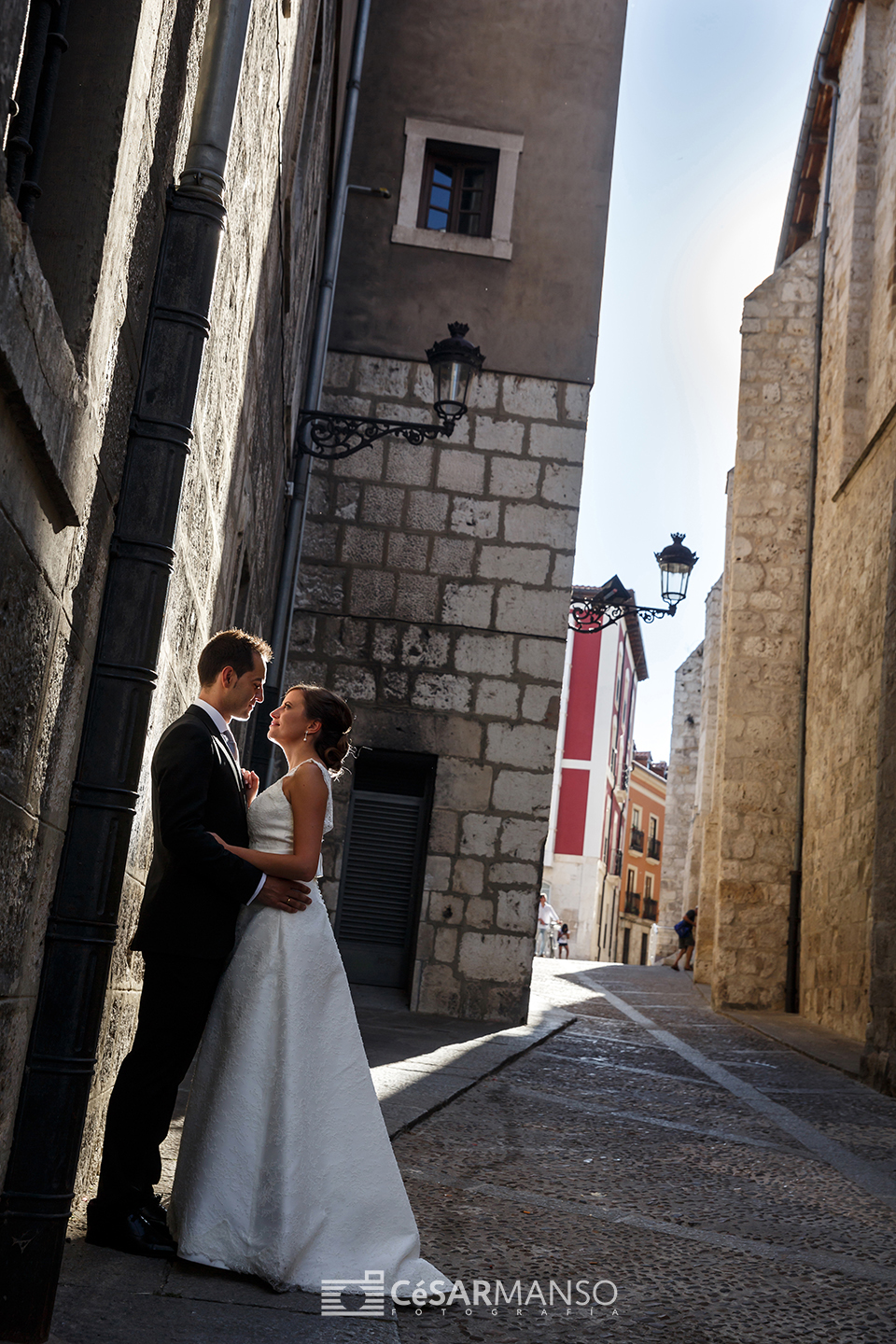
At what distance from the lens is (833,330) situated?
46.5 feet

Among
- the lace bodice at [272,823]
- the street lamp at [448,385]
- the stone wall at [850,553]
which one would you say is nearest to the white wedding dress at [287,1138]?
the lace bodice at [272,823]

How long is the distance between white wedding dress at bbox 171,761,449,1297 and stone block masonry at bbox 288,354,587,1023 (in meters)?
6.52

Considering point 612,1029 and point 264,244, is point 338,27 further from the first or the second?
point 612,1029

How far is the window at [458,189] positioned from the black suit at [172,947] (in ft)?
28.4

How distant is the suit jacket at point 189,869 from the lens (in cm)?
282

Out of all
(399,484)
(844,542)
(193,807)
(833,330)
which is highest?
(833,330)

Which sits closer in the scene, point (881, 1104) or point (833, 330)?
point (881, 1104)

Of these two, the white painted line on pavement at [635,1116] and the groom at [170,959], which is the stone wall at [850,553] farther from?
the groom at [170,959]

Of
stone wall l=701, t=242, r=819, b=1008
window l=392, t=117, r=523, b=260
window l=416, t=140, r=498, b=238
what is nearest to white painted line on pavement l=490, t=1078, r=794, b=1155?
window l=392, t=117, r=523, b=260

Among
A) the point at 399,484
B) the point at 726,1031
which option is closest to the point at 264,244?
the point at 399,484

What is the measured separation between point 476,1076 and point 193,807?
370 centimetres

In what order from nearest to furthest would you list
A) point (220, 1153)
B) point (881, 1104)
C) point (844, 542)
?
point (220, 1153) → point (881, 1104) → point (844, 542)

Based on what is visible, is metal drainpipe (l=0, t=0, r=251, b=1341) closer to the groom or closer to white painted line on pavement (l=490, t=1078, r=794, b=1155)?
the groom

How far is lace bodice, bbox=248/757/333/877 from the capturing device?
3021 mm
